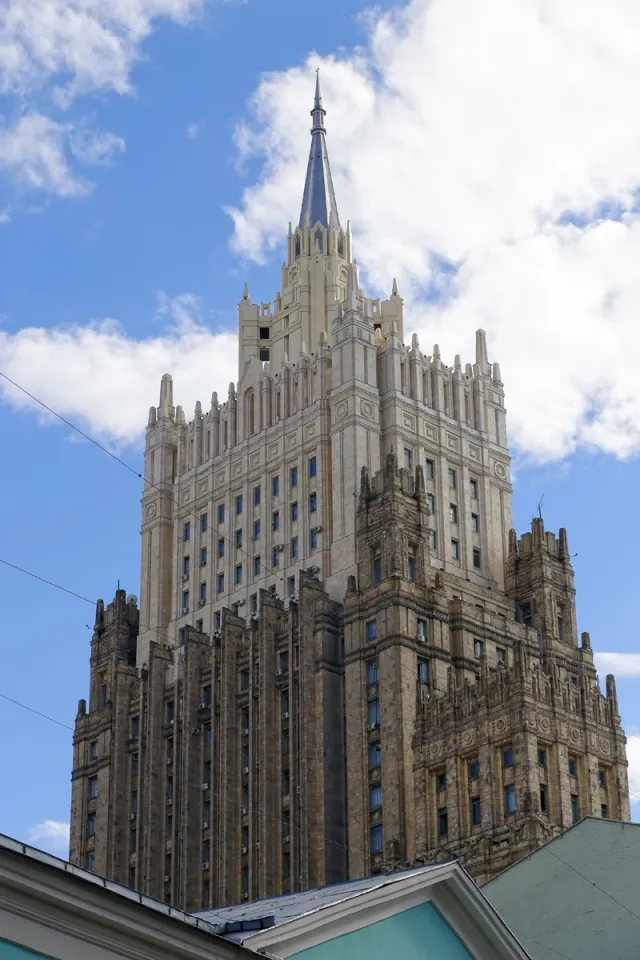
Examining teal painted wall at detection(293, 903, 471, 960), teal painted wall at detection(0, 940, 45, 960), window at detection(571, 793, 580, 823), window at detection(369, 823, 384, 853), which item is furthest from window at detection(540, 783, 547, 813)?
teal painted wall at detection(0, 940, 45, 960)

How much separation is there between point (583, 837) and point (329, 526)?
6829cm

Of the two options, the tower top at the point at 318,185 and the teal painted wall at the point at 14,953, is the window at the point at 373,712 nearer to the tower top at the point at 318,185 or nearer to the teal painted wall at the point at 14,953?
the tower top at the point at 318,185

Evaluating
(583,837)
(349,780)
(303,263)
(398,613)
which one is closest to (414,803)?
(349,780)

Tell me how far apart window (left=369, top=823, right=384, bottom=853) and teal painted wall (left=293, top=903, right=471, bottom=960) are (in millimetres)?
74119

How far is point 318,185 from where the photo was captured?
137250mm

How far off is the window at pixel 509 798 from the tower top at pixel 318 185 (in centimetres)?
5169

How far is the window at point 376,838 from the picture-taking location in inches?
3939

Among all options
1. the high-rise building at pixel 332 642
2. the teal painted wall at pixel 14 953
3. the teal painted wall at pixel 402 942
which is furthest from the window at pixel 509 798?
the teal painted wall at pixel 14 953

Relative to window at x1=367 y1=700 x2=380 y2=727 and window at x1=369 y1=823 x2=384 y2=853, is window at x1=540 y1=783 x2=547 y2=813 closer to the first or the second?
window at x1=369 y1=823 x2=384 y2=853

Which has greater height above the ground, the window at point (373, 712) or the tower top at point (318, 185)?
the tower top at point (318, 185)

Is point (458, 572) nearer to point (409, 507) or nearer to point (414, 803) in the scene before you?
point (409, 507)

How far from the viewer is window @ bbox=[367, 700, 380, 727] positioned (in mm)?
103500

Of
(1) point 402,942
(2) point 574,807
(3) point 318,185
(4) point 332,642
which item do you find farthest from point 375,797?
(1) point 402,942

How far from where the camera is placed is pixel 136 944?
72.5 ft
